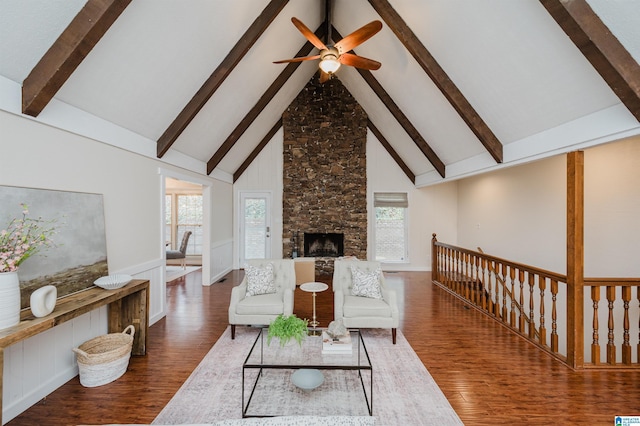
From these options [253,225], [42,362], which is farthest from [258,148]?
[42,362]

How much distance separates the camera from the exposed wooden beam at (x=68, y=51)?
7.25ft

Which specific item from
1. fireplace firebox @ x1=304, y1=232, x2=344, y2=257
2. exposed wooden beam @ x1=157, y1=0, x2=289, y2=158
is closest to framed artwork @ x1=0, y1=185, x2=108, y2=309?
exposed wooden beam @ x1=157, y1=0, x2=289, y2=158

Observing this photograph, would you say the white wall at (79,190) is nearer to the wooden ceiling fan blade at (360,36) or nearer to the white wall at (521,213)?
the wooden ceiling fan blade at (360,36)

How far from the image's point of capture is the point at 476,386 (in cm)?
Answer: 265

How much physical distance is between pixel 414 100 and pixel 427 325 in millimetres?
3519

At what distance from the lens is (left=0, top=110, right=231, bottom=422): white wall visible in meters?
2.26

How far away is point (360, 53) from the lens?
5152 millimetres

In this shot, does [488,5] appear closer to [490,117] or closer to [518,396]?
[490,117]

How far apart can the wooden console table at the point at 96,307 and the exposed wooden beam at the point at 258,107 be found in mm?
3219

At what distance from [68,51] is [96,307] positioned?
6.80 feet

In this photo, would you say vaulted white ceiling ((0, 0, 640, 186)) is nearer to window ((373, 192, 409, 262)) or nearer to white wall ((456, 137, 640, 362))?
white wall ((456, 137, 640, 362))

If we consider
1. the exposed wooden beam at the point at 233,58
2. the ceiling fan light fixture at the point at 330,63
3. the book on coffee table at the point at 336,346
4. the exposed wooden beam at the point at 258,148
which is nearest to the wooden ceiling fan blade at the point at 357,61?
the ceiling fan light fixture at the point at 330,63

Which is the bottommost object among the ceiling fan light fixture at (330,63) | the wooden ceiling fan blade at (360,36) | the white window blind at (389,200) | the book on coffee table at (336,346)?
the book on coffee table at (336,346)

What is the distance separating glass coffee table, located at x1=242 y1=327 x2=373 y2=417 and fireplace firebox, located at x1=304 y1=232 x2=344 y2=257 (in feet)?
15.1
